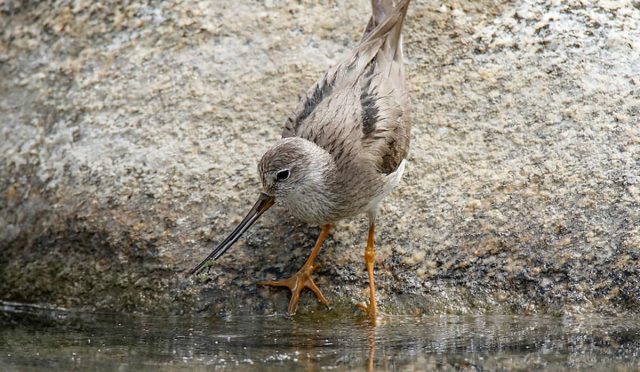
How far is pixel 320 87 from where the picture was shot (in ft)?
27.2

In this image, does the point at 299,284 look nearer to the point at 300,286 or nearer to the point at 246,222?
the point at 300,286

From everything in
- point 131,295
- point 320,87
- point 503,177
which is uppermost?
point 320,87

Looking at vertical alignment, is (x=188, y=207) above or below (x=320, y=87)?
below

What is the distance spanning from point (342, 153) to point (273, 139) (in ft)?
3.78

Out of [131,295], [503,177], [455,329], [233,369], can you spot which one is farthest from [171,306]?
[503,177]

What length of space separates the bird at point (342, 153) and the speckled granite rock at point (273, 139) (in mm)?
358

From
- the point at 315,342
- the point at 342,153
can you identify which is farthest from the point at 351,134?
the point at 315,342

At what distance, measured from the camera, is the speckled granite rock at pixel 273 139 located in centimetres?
797

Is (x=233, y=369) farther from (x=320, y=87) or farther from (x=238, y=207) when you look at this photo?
(x=320, y=87)

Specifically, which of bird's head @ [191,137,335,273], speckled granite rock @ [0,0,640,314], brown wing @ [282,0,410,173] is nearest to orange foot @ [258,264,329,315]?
speckled granite rock @ [0,0,640,314]

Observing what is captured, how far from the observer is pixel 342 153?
786 centimetres

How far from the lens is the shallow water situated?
21.3 feet

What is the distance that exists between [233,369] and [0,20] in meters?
5.29

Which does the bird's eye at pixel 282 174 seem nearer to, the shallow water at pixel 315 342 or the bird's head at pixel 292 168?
the bird's head at pixel 292 168
